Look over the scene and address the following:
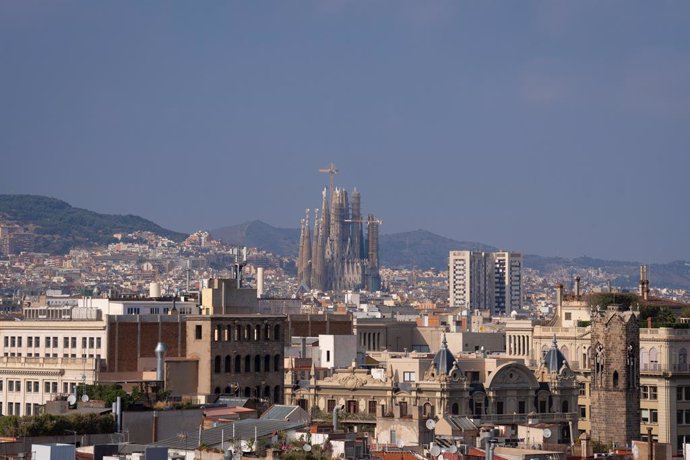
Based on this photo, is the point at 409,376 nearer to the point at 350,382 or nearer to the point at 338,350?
the point at 350,382

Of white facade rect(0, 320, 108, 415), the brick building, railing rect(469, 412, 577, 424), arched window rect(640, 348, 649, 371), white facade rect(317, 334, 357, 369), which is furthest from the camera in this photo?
white facade rect(317, 334, 357, 369)

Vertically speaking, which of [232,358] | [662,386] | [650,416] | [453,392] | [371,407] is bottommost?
[650,416]

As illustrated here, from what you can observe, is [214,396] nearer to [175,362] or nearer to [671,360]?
[175,362]

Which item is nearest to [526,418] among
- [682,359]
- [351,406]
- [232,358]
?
[351,406]

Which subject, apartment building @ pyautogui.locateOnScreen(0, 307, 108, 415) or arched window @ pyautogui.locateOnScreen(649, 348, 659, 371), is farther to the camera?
apartment building @ pyautogui.locateOnScreen(0, 307, 108, 415)

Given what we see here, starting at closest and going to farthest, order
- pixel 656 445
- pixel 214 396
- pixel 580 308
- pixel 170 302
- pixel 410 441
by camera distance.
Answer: pixel 656 445
pixel 410 441
pixel 214 396
pixel 580 308
pixel 170 302

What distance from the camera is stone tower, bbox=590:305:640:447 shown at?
9862cm

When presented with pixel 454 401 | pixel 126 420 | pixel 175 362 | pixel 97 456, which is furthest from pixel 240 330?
pixel 97 456

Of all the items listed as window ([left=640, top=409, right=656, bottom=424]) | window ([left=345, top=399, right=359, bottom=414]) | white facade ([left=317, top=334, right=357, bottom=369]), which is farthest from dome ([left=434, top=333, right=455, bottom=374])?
white facade ([left=317, top=334, right=357, bottom=369])

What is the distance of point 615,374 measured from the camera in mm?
99562

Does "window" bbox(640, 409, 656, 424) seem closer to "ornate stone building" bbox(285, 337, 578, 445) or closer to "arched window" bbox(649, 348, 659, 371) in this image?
"arched window" bbox(649, 348, 659, 371)

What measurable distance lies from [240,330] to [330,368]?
14764 mm

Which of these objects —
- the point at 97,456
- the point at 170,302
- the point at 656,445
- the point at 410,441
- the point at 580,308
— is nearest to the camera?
the point at 97,456

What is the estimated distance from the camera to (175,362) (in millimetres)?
99812
